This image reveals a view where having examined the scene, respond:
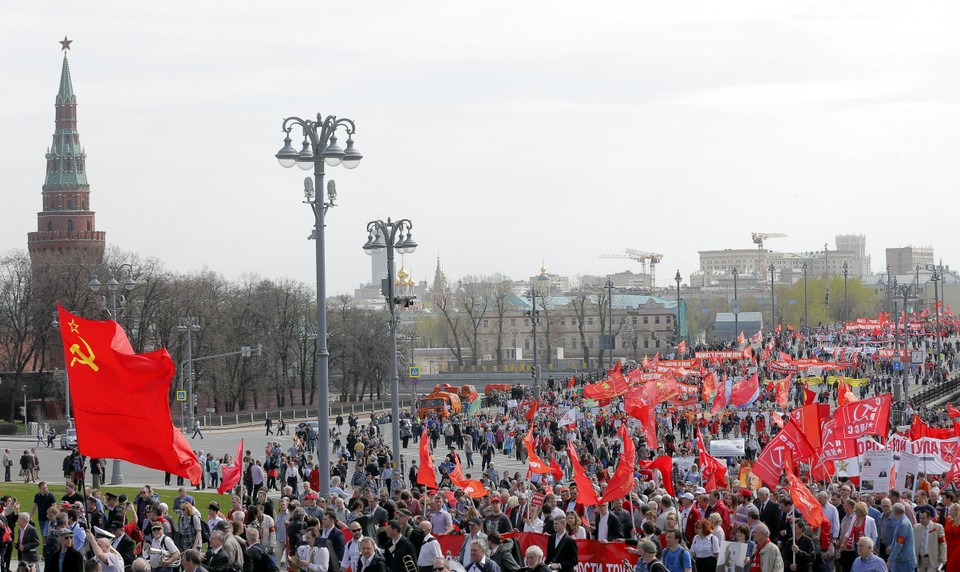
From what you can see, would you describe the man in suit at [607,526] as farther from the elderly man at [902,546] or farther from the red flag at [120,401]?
the red flag at [120,401]

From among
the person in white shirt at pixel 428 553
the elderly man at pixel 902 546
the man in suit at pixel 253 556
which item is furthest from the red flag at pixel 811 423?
the man in suit at pixel 253 556

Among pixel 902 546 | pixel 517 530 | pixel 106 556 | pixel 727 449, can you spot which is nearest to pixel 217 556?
pixel 106 556

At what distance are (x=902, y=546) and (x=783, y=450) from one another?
6506 mm

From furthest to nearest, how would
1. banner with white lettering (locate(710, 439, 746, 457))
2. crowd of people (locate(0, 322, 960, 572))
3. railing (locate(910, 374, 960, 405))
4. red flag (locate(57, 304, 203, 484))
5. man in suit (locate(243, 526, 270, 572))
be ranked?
railing (locate(910, 374, 960, 405)) → banner with white lettering (locate(710, 439, 746, 457)) → red flag (locate(57, 304, 203, 484)) → man in suit (locate(243, 526, 270, 572)) → crowd of people (locate(0, 322, 960, 572))

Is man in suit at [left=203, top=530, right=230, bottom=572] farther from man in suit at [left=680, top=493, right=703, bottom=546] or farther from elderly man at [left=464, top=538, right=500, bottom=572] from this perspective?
man in suit at [left=680, top=493, right=703, bottom=546]

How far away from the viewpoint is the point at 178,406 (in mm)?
82938

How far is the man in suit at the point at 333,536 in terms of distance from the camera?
1548cm

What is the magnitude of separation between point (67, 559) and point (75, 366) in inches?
93.3

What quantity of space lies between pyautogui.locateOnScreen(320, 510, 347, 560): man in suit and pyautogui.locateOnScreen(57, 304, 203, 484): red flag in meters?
1.77

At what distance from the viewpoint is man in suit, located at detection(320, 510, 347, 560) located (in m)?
15.5

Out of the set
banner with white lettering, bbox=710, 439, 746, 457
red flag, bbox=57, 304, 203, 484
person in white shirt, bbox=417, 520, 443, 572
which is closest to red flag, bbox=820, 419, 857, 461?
person in white shirt, bbox=417, 520, 443, 572

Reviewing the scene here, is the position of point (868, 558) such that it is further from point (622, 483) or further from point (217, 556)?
point (217, 556)

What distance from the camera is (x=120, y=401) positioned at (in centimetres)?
1658

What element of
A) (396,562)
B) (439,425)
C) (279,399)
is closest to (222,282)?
(279,399)
